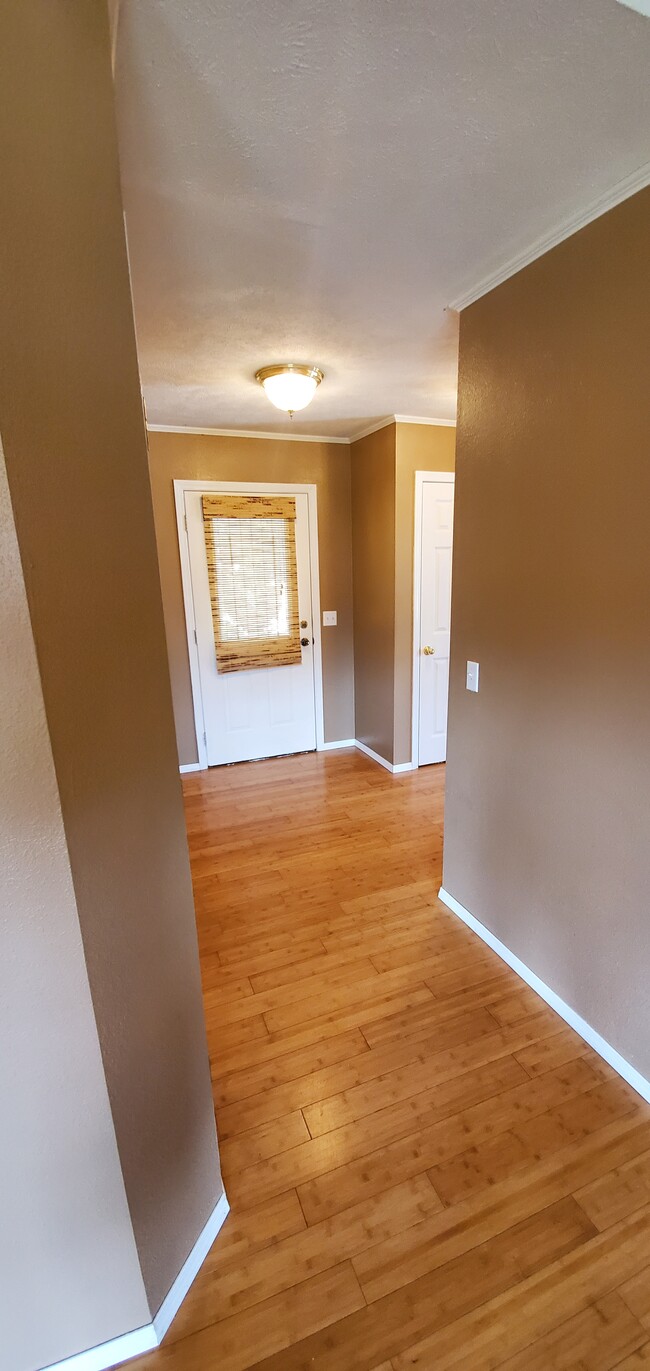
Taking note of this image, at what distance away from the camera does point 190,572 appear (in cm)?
354

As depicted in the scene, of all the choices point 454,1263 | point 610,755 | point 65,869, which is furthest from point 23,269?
point 454,1263

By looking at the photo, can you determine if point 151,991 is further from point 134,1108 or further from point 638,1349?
point 638,1349

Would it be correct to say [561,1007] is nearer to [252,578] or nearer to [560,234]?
[560,234]

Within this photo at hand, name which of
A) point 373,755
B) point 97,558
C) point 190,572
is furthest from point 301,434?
point 97,558

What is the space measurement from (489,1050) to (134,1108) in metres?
1.21

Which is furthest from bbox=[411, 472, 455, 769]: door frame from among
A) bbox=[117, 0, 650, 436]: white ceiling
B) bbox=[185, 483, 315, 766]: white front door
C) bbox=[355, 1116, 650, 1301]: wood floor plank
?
bbox=[355, 1116, 650, 1301]: wood floor plank

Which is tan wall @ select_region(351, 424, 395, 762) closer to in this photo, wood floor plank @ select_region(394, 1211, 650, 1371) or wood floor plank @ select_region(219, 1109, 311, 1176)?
wood floor plank @ select_region(219, 1109, 311, 1176)

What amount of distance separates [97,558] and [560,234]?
5.21ft

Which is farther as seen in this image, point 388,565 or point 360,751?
point 360,751

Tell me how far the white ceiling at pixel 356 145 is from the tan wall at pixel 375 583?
1.51 metres

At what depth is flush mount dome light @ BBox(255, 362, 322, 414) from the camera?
231cm

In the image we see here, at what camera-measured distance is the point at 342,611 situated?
409 cm

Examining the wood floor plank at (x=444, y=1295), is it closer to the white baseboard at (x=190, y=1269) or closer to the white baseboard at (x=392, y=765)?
the white baseboard at (x=190, y=1269)

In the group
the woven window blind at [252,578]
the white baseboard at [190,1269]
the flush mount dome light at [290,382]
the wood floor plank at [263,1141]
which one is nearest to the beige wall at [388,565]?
the woven window blind at [252,578]
